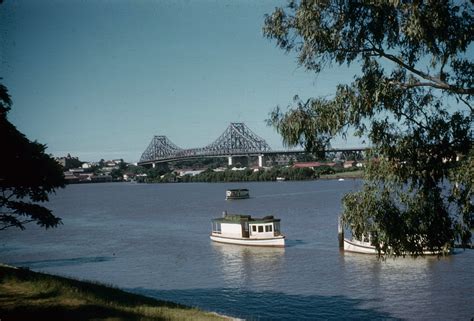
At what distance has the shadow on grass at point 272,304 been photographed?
77.1 feet

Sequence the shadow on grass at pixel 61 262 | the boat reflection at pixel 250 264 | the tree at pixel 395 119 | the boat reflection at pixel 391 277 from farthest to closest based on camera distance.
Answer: the shadow on grass at pixel 61 262 → the boat reflection at pixel 250 264 → the boat reflection at pixel 391 277 → the tree at pixel 395 119

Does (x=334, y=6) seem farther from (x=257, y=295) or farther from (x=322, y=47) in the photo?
(x=257, y=295)

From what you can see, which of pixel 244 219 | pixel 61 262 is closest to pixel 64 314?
pixel 61 262

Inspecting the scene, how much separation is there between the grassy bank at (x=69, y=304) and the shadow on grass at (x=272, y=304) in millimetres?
6858

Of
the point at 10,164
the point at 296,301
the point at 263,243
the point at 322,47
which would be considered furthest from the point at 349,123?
the point at 263,243

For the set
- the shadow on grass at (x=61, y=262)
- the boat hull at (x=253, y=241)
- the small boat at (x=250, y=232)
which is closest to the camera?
the shadow on grass at (x=61, y=262)

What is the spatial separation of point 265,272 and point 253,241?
1204 centimetres

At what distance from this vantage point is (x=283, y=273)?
33.9 meters

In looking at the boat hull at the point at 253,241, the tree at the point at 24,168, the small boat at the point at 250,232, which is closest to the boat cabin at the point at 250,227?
the small boat at the point at 250,232

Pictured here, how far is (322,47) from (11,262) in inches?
1510

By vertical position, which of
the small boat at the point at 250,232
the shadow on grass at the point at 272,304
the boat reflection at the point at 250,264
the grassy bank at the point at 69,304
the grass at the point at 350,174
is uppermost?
the grass at the point at 350,174

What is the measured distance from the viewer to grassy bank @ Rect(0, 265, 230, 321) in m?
14.4

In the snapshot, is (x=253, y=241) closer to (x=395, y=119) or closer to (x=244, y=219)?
(x=244, y=219)

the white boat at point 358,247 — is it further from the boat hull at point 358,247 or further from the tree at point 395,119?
the tree at point 395,119
